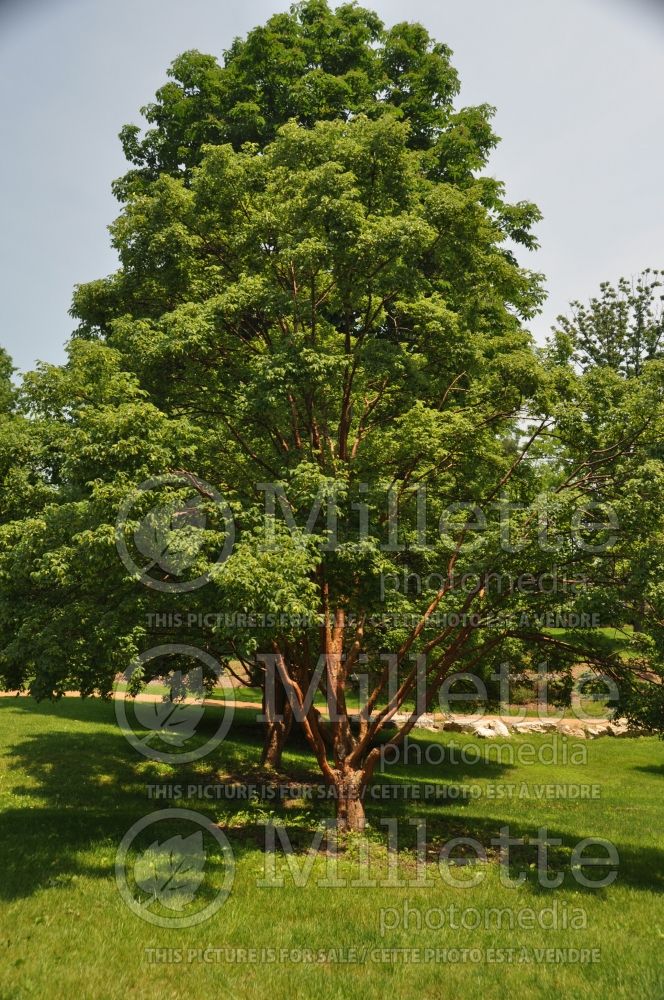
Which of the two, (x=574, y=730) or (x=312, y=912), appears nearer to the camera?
(x=312, y=912)

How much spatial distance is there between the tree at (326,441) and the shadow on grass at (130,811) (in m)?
2.02

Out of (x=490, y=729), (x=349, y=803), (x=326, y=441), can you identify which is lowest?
(x=490, y=729)

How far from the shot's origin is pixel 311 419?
13695 millimetres

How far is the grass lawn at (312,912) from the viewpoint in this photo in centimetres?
739

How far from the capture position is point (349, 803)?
1316 centimetres

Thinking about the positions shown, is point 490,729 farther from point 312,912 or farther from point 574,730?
point 312,912

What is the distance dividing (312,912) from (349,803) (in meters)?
3.97

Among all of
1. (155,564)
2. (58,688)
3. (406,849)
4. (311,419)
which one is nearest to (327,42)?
(311,419)

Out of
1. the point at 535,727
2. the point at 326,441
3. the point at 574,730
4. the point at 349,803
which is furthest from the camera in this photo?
the point at 535,727

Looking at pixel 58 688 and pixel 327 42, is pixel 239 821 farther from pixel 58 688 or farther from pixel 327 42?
pixel 327 42

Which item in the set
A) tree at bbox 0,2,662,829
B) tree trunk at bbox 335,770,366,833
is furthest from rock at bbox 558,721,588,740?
tree trunk at bbox 335,770,366,833

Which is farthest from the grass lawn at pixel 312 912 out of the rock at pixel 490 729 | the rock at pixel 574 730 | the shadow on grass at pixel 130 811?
the rock at pixel 574 730

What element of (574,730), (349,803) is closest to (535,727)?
(574,730)

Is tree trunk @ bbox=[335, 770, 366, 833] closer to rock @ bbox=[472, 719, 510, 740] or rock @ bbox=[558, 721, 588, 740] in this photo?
rock @ bbox=[472, 719, 510, 740]
